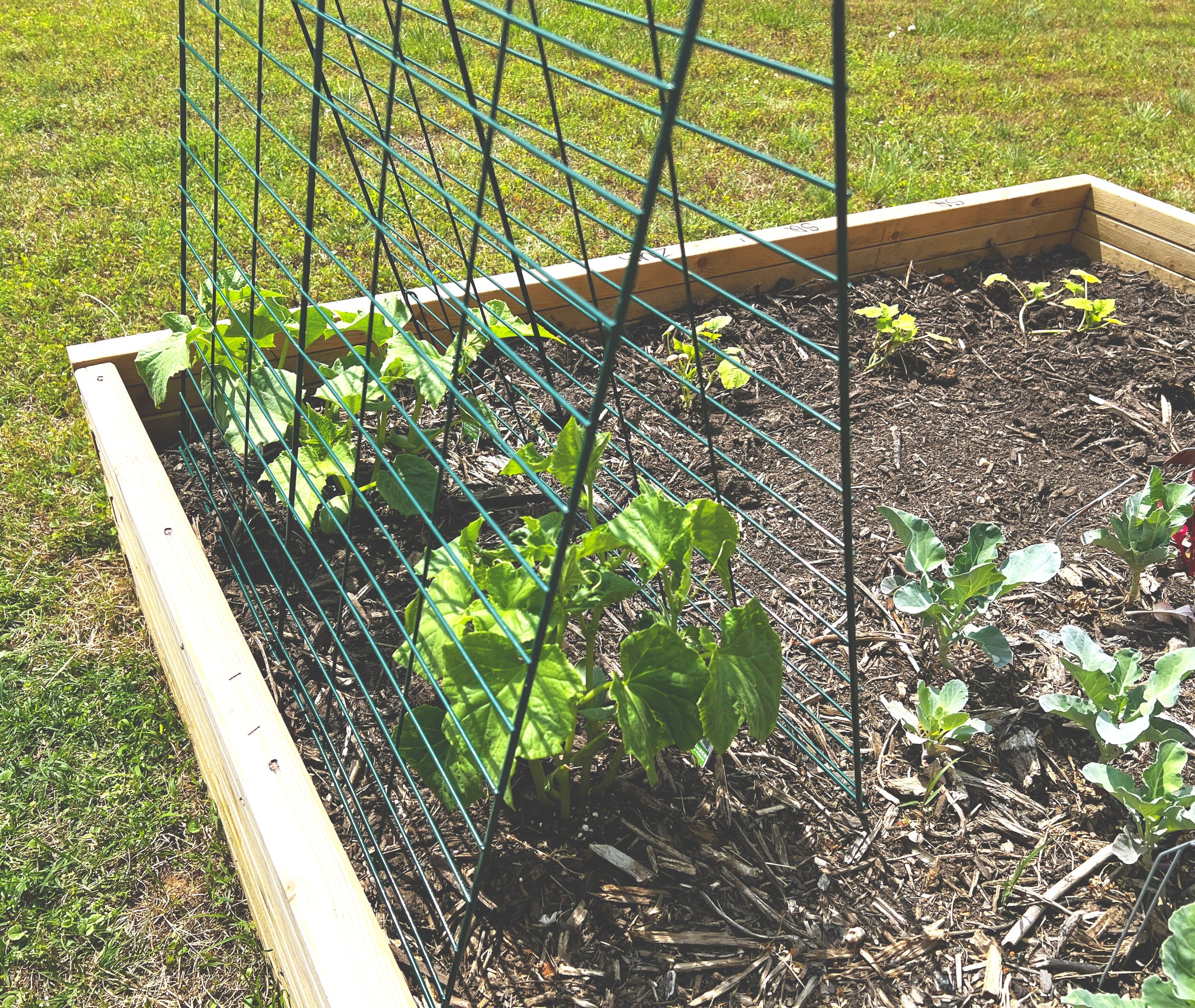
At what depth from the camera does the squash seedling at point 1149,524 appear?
190 centimetres

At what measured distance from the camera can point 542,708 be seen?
1.12 m

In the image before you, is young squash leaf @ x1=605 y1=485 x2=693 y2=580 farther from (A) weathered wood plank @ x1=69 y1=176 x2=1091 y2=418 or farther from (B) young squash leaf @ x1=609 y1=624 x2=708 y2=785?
(A) weathered wood plank @ x1=69 y1=176 x2=1091 y2=418

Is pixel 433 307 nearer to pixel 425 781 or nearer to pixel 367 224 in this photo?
pixel 367 224

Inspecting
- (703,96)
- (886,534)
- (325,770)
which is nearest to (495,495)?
(325,770)

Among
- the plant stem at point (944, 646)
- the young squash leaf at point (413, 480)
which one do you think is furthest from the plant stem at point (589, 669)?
the plant stem at point (944, 646)

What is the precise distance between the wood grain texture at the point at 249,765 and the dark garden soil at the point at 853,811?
0.16 meters

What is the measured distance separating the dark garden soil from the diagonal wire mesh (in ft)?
0.07

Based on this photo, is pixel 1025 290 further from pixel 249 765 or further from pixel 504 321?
pixel 249 765

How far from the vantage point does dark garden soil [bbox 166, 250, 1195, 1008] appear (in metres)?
1.44

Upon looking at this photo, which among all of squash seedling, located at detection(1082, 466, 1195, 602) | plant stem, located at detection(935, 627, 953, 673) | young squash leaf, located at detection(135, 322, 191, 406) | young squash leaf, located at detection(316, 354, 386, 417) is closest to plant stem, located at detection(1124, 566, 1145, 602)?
squash seedling, located at detection(1082, 466, 1195, 602)

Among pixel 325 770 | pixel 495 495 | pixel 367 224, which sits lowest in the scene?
pixel 325 770

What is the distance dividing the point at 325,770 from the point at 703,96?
4007 mm

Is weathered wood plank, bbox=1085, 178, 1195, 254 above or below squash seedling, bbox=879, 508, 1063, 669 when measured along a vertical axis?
above

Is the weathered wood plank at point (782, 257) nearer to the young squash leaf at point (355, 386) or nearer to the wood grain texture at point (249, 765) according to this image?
the young squash leaf at point (355, 386)
